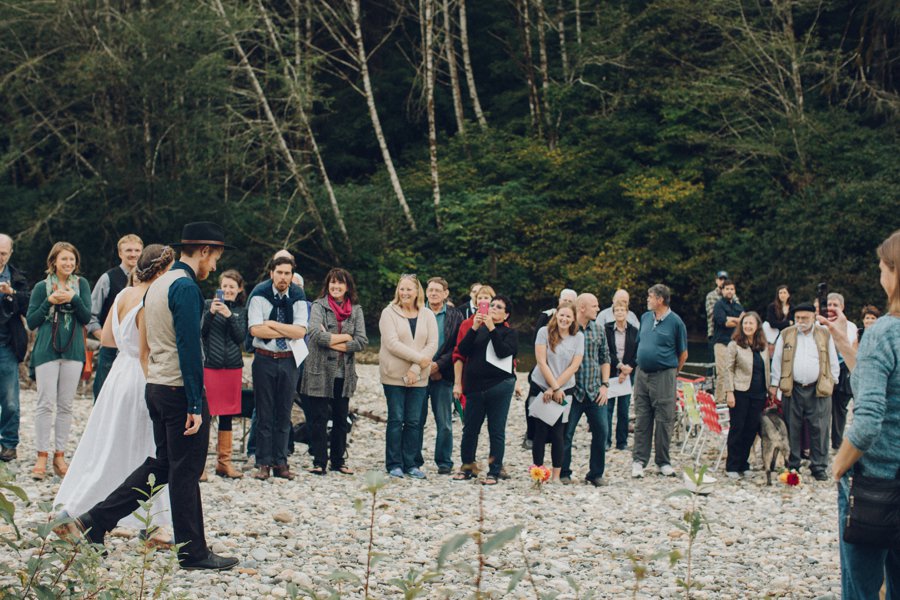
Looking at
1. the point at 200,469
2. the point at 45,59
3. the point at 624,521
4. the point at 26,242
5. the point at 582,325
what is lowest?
the point at 624,521

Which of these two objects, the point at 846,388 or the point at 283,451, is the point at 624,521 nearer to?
the point at 283,451

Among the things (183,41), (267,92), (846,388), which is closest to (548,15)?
(267,92)

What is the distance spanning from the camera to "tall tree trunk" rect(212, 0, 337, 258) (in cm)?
2697

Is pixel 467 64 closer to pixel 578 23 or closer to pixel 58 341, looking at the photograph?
pixel 578 23

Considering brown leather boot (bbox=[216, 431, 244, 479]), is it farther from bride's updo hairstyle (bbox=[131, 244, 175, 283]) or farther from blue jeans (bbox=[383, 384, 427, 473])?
bride's updo hairstyle (bbox=[131, 244, 175, 283])

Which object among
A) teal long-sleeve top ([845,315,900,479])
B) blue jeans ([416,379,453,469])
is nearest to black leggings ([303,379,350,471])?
blue jeans ([416,379,453,469])

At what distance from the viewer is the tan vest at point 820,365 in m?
10.5

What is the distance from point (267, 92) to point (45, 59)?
6652mm

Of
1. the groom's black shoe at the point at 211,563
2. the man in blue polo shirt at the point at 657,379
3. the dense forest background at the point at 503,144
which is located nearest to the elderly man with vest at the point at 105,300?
the groom's black shoe at the point at 211,563

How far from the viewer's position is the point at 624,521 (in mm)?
7918

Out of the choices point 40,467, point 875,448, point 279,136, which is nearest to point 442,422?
point 40,467

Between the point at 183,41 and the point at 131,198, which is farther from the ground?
the point at 183,41

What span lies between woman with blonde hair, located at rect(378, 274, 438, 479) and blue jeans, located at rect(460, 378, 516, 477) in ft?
1.52

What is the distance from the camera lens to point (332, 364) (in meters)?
9.02
